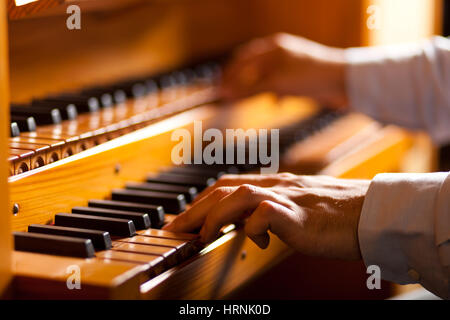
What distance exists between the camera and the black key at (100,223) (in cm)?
90

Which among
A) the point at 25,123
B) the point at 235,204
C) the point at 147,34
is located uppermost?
the point at 147,34

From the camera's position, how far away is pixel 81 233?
2.80 feet

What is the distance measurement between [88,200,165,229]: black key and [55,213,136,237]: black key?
63mm

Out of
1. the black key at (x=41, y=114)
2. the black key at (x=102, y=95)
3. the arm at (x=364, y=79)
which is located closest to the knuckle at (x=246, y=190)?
the black key at (x=41, y=114)

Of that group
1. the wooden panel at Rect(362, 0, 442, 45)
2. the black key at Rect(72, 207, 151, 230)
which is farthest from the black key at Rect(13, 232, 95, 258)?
the wooden panel at Rect(362, 0, 442, 45)

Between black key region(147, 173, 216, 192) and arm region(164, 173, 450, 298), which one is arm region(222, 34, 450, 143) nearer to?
black key region(147, 173, 216, 192)

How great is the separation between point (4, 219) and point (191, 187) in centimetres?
46

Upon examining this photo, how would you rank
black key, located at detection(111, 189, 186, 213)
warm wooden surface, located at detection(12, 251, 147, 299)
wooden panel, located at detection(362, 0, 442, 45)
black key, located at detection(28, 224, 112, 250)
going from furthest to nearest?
wooden panel, located at detection(362, 0, 442, 45) < black key, located at detection(111, 189, 186, 213) < black key, located at detection(28, 224, 112, 250) < warm wooden surface, located at detection(12, 251, 147, 299)

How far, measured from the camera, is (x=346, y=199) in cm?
95

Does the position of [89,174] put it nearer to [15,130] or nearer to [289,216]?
[15,130]

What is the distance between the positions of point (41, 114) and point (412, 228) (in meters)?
0.68

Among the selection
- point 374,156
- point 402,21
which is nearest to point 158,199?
point 374,156

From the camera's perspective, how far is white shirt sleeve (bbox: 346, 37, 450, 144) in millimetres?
1727
